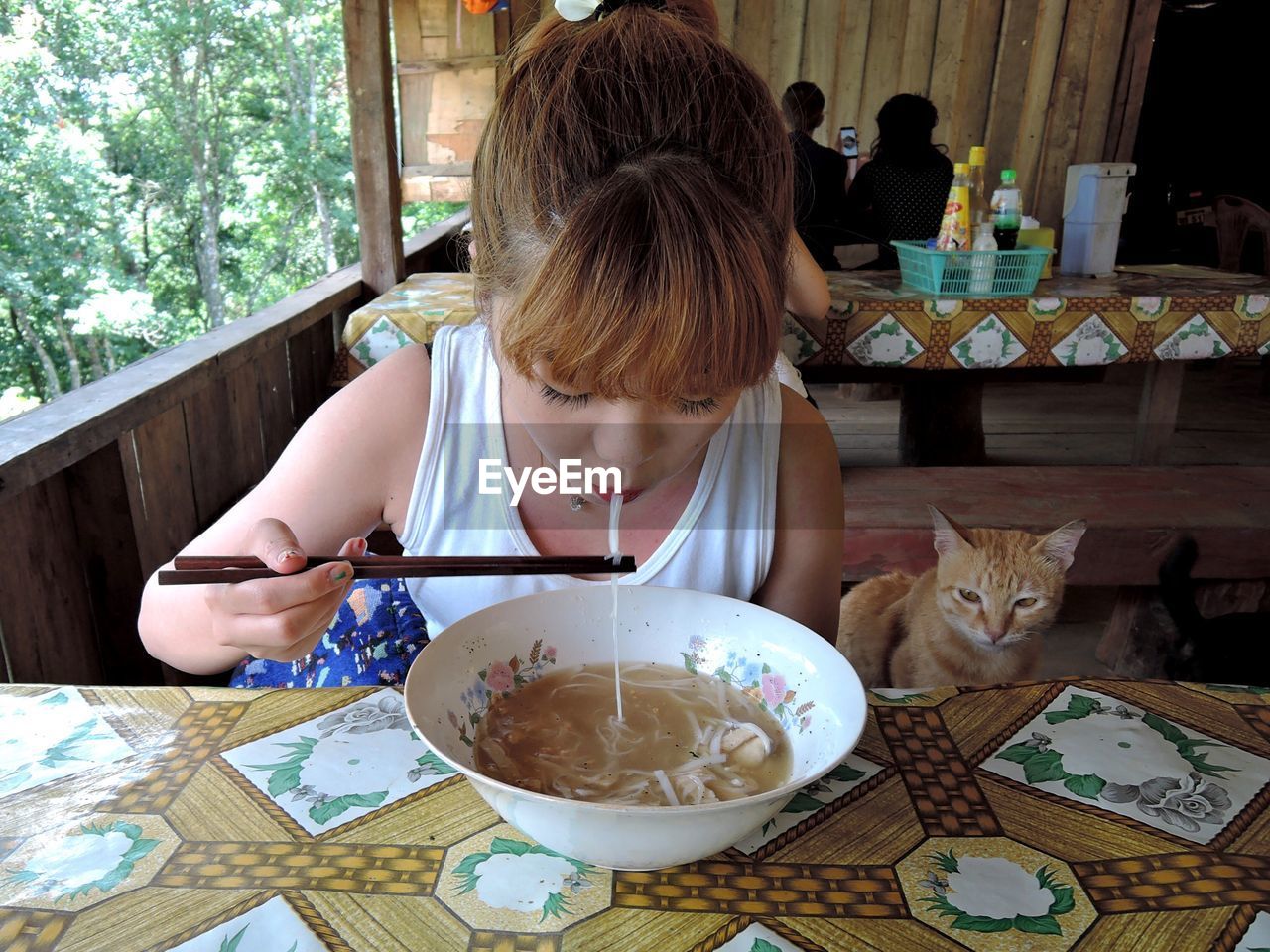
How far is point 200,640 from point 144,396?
3.13 ft

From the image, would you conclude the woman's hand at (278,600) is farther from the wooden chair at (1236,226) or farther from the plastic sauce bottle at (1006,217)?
the wooden chair at (1236,226)

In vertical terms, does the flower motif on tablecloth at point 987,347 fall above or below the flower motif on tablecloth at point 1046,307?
below

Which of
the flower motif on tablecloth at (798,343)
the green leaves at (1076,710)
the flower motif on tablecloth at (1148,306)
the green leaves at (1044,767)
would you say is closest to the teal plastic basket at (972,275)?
the flower motif on tablecloth at (1148,306)

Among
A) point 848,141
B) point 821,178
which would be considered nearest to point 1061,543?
point 821,178

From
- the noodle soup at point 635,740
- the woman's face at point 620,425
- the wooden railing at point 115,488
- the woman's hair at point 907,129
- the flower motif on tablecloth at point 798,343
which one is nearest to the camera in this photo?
the noodle soup at point 635,740

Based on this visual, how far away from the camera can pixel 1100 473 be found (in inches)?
111

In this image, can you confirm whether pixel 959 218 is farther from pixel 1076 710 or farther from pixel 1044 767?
pixel 1044 767

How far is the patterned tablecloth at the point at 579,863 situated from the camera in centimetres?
66

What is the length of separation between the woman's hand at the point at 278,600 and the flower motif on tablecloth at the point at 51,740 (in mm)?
153

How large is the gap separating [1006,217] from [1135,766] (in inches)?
104

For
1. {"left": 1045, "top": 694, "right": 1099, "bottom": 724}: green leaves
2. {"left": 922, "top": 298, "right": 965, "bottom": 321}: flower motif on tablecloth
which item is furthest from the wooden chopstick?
{"left": 922, "top": 298, "right": 965, "bottom": 321}: flower motif on tablecloth

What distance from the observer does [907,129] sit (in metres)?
4.25

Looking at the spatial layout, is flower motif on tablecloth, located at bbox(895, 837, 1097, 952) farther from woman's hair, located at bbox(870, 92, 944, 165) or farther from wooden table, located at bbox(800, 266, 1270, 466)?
woman's hair, located at bbox(870, 92, 944, 165)

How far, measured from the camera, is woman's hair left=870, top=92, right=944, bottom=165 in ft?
13.7
